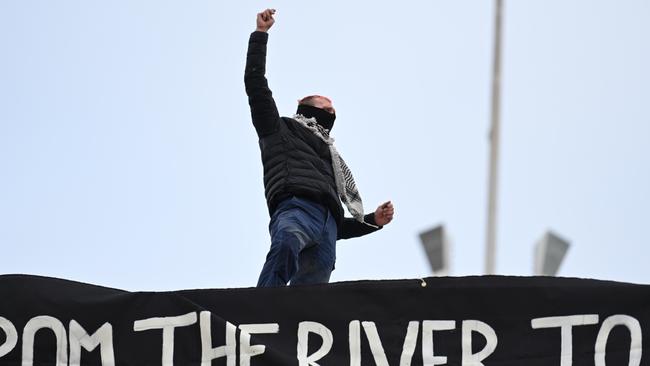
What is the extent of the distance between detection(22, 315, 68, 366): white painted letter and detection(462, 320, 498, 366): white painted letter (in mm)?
1895

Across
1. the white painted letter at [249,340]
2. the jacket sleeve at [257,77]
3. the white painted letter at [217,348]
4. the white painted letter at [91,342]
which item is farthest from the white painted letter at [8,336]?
the jacket sleeve at [257,77]

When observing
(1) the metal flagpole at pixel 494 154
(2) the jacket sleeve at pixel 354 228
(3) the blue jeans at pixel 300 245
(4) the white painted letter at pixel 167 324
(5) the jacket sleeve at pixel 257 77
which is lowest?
(4) the white painted letter at pixel 167 324

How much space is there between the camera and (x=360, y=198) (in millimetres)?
10195

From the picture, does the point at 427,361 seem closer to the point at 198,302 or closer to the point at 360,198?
the point at 198,302

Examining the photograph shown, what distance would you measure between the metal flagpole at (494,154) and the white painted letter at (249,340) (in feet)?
29.4

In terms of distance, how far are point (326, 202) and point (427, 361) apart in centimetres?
152

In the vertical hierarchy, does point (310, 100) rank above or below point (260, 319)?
above

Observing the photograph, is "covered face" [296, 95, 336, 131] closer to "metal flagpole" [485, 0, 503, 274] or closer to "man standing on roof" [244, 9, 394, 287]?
"man standing on roof" [244, 9, 394, 287]

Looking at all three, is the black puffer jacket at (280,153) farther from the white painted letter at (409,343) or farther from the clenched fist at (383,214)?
the white painted letter at (409,343)


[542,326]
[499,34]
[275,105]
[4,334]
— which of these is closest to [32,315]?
[4,334]

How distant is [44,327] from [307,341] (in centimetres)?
126

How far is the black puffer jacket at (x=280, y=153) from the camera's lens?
9.46m

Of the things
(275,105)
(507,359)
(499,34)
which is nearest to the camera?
(507,359)

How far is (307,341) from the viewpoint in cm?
854
